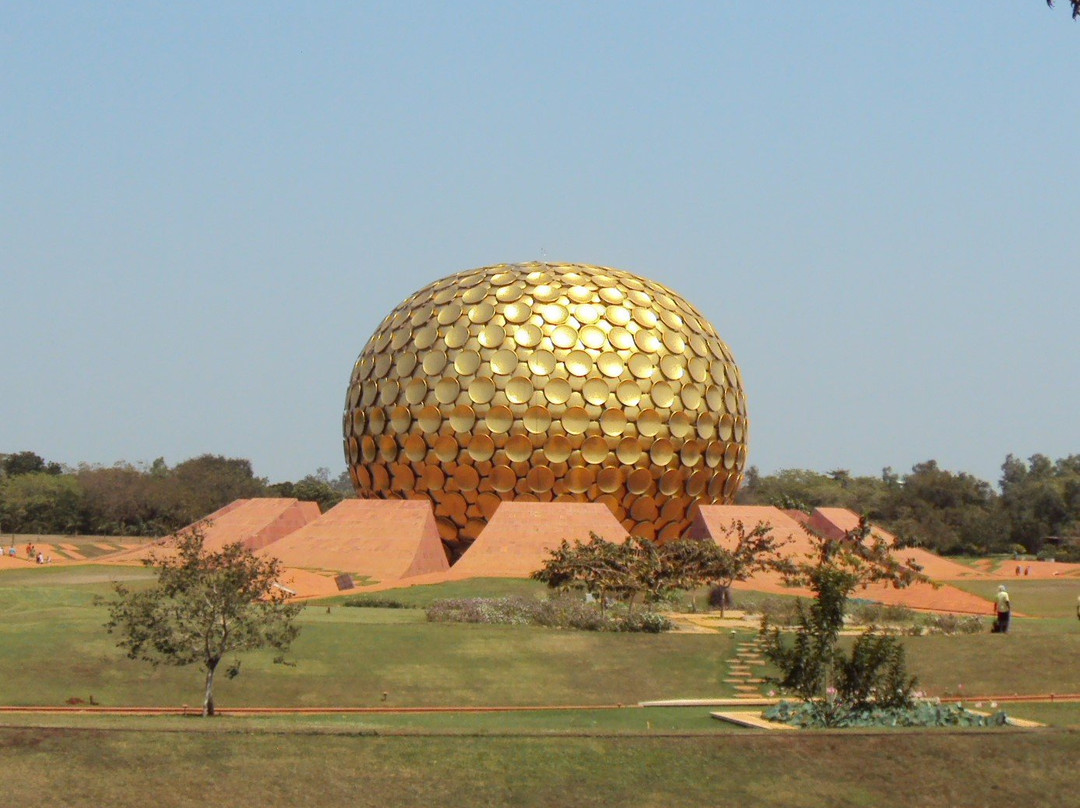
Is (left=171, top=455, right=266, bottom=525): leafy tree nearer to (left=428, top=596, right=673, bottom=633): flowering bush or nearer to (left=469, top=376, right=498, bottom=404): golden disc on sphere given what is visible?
(left=469, top=376, right=498, bottom=404): golden disc on sphere

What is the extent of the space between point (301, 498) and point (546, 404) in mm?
33829

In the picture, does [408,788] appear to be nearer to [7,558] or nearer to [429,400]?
[429,400]

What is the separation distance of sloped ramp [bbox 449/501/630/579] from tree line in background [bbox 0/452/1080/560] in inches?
938

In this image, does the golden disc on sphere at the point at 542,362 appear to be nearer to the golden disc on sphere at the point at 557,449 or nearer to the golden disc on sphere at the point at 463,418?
the golden disc on sphere at the point at 557,449

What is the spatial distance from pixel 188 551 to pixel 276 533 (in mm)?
22430

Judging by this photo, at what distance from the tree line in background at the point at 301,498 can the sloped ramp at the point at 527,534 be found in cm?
2381

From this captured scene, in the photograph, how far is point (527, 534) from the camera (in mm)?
31797

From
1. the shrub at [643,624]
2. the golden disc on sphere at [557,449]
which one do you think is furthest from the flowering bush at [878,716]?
the golden disc on sphere at [557,449]

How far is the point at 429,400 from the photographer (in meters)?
Result: 35.3

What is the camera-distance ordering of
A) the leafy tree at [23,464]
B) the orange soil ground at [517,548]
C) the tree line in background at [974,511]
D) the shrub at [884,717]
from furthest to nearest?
1. the leafy tree at [23,464]
2. the tree line in background at [974,511]
3. the orange soil ground at [517,548]
4. the shrub at [884,717]

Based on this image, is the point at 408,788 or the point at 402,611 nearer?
the point at 408,788

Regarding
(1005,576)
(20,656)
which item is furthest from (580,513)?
(20,656)

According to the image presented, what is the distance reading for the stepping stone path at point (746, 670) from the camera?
1720 cm

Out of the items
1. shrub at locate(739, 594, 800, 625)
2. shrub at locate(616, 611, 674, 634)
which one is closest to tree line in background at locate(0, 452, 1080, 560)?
shrub at locate(739, 594, 800, 625)
